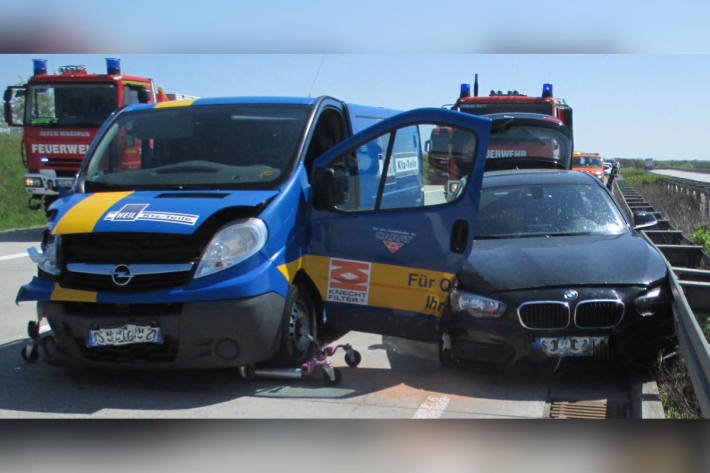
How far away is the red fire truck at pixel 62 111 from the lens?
48.5 ft

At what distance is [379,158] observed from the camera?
5504mm

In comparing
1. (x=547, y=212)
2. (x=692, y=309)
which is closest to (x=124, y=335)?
(x=547, y=212)

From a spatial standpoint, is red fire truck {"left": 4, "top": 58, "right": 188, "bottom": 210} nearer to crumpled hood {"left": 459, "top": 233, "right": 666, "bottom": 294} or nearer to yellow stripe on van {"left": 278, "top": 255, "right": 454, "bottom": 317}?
yellow stripe on van {"left": 278, "top": 255, "right": 454, "bottom": 317}

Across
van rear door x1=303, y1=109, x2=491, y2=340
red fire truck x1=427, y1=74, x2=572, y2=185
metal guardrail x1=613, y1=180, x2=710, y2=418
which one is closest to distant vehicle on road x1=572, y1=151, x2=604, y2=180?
red fire truck x1=427, y1=74, x2=572, y2=185

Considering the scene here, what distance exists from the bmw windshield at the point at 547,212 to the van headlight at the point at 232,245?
84.0 inches

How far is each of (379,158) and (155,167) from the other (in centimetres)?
170

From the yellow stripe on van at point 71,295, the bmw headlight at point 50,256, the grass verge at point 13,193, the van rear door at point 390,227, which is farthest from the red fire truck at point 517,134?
the grass verge at point 13,193

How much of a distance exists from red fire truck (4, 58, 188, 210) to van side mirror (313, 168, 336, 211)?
996 centimetres

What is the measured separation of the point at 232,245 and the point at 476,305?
167cm

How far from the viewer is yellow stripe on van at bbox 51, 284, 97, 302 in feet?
15.7

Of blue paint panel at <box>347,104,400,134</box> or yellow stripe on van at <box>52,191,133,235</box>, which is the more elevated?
blue paint panel at <box>347,104,400,134</box>

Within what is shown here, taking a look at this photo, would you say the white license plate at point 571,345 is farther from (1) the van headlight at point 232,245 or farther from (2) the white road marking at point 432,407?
(1) the van headlight at point 232,245

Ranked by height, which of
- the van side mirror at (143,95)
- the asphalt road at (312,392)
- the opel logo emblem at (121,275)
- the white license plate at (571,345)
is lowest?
the asphalt road at (312,392)

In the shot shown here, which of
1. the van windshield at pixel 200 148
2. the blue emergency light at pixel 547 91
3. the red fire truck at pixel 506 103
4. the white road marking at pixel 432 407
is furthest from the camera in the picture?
the blue emergency light at pixel 547 91
